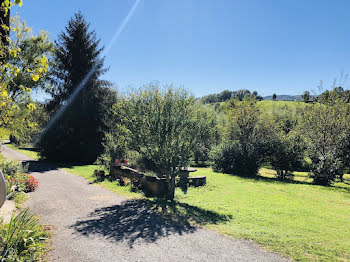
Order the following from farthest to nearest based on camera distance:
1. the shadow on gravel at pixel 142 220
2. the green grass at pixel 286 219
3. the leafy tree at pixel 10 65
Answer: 1. the shadow on gravel at pixel 142 220
2. the green grass at pixel 286 219
3. the leafy tree at pixel 10 65

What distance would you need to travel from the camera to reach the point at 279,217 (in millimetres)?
8414

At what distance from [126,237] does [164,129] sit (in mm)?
4910

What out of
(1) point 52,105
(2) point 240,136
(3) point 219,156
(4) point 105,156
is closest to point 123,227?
(4) point 105,156

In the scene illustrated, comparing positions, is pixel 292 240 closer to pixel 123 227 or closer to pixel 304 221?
pixel 304 221

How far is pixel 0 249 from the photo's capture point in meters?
4.65

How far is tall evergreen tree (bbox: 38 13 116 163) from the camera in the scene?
26.0 meters

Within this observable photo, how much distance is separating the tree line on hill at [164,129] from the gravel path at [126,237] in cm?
317

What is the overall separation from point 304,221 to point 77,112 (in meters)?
25.6

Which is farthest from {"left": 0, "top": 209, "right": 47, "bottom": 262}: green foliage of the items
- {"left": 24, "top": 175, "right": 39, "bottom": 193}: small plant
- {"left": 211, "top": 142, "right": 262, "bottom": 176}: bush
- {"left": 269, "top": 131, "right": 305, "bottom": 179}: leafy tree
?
{"left": 269, "top": 131, "right": 305, "bottom": 179}: leafy tree

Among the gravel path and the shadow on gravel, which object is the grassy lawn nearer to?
the shadow on gravel

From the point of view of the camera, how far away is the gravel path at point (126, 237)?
526 cm

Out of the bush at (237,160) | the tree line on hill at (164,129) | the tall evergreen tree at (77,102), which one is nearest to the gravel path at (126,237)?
the tree line on hill at (164,129)

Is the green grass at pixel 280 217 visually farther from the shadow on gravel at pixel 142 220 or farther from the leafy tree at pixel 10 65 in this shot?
the leafy tree at pixel 10 65

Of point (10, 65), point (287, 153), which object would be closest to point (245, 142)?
point (287, 153)
